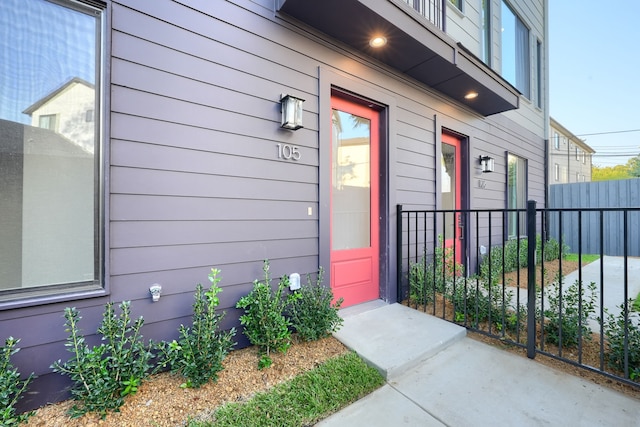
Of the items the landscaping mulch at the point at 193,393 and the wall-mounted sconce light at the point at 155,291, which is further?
the wall-mounted sconce light at the point at 155,291

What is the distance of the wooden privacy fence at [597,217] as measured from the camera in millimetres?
6410

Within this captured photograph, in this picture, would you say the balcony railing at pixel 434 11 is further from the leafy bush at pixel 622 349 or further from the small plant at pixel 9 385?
the small plant at pixel 9 385

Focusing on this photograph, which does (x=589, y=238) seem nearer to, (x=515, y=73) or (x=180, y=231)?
(x=515, y=73)

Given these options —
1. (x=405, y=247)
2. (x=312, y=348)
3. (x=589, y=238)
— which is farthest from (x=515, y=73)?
(x=312, y=348)

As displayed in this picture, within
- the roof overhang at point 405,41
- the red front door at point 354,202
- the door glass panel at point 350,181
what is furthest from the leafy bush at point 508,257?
the roof overhang at point 405,41

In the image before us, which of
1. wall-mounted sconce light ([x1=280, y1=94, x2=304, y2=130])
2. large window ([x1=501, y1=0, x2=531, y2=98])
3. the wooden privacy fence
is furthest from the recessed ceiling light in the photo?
the wooden privacy fence

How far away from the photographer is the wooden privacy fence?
6.41m

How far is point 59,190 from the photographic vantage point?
1575 mm

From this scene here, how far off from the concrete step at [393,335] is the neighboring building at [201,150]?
269 mm

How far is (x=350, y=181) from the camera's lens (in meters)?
2.95

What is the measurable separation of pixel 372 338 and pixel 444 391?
2.08 feet

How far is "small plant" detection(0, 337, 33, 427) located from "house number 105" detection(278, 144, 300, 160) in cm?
189

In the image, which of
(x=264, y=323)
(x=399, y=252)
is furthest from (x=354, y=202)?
(x=264, y=323)

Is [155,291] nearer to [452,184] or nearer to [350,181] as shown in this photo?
[350,181]
